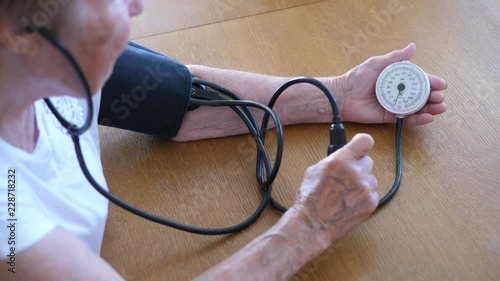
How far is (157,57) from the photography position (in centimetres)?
101

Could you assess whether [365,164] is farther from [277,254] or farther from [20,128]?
[20,128]

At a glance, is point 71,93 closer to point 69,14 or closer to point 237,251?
point 69,14

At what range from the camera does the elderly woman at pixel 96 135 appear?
25.2 inches

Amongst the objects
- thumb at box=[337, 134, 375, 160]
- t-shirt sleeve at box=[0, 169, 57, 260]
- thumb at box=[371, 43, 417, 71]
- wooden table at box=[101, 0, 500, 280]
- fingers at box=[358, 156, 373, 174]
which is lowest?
wooden table at box=[101, 0, 500, 280]

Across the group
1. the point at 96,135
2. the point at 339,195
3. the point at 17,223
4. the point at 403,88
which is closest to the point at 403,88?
the point at 403,88

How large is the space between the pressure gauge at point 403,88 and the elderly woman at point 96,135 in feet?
0.06

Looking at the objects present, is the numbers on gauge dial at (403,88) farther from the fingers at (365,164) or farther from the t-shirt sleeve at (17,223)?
the t-shirt sleeve at (17,223)

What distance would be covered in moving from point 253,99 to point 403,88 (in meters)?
0.27

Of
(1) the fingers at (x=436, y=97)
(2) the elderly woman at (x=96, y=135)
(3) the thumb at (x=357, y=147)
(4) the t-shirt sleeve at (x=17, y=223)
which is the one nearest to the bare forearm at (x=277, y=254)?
(2) the elderly woman at (x=96, y=135)

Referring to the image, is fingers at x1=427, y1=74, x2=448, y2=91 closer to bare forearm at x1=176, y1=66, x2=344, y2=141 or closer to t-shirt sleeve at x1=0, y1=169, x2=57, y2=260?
bare forearm at x1=176, y1=66, x2=344, y2=141

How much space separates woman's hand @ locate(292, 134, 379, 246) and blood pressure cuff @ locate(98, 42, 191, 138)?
313 mm

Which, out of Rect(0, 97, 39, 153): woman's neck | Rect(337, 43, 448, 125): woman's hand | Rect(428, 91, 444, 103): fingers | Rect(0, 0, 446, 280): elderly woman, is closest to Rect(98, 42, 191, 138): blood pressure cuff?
Rect(0, 0, 446, 280): elderly woman

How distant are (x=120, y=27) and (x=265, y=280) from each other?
378 millimetres

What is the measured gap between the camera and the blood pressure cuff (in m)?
0.97
